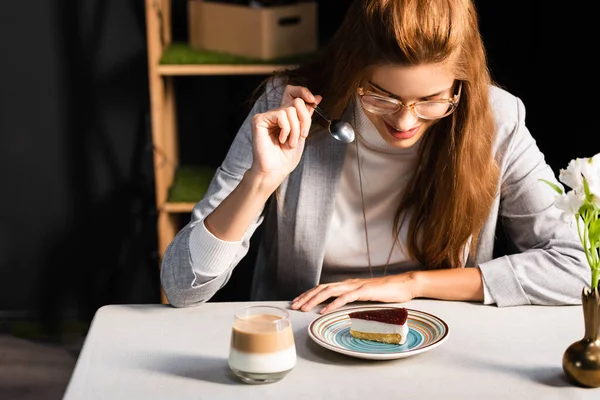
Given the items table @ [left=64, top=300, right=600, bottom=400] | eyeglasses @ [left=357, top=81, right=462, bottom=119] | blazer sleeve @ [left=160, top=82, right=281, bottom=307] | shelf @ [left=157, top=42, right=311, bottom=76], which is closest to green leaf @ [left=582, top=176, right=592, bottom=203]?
table @ [left=64, top=300, right=600, bottom=400]

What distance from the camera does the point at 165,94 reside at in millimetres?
2891

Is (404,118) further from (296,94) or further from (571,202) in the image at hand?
(571,202)

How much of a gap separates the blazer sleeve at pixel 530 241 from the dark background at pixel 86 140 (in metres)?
1.13

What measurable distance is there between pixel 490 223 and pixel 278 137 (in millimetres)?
506

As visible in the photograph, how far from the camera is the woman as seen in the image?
1568 millimetres

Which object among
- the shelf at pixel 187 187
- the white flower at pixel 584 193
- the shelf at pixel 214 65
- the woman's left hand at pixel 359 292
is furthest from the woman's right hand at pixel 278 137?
the shelf at pixel 187 187

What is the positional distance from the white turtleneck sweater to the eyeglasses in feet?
0.74

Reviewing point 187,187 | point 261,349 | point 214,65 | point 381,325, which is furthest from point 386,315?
point 187,187

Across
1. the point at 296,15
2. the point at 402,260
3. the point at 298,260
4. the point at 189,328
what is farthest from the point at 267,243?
the point at 296,15

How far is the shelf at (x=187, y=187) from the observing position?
2793mm

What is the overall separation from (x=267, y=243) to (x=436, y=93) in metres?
0.58

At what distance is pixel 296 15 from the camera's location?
110 inches

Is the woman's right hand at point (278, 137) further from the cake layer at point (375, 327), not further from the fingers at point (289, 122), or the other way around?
the cake layer at point (375, 327)

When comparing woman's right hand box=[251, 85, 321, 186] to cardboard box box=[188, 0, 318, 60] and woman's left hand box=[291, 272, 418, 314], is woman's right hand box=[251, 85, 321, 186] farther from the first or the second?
cardboard box box=[188, 0, 318, 60]
